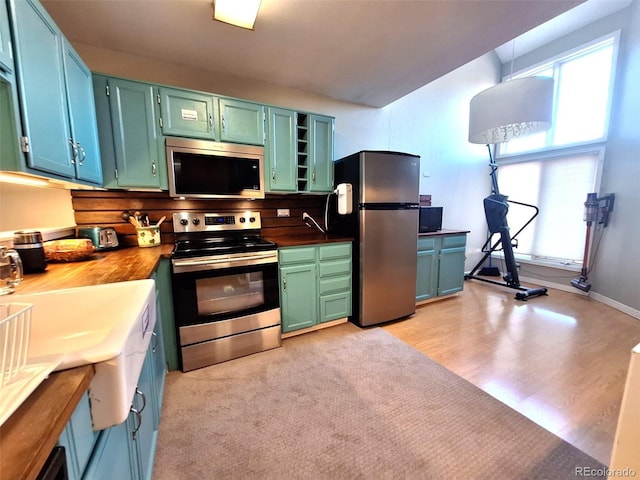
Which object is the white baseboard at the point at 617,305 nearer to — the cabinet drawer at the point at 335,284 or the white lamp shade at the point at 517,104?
the white lamp shade at the point at 517,104

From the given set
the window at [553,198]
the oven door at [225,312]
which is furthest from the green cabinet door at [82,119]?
the window at [553,198]

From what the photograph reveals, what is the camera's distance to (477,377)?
1849 mm

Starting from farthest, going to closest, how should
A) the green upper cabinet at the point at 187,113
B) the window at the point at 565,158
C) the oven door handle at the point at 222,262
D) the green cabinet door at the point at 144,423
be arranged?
the window at the point at 565,158, the green upper cabinet at the point at 187,113, the oven door handle at the point at 222,262, the green cabinet door at the point at 144,423

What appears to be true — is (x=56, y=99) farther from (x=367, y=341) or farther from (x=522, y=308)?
(x=522, y=308)

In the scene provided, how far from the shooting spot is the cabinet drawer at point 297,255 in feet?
7.36

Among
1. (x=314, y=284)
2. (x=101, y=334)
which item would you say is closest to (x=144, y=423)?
(x=101, y=334)

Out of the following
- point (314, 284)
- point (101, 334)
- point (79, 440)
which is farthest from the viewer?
point (314, 284)

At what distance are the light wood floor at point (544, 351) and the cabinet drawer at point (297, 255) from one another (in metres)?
1.11

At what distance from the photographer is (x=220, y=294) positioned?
79.9 inches

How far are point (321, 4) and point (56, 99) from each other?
63.2 inches

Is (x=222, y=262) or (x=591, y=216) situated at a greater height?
(x=591, y=216)

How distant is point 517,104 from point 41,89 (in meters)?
3.19

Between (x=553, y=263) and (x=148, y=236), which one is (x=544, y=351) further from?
(x=148, y=236)

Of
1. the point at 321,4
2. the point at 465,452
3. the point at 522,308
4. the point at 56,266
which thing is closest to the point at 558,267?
the point at 522,308
